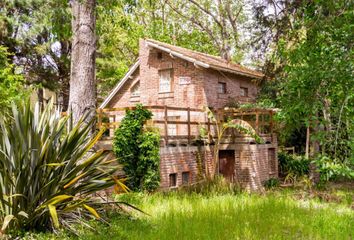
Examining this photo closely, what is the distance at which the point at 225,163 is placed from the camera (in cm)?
1966

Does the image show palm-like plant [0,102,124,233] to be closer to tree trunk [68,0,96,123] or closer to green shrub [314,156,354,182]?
tree trunk [68,0,96,123]

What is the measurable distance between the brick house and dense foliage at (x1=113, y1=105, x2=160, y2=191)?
693mm

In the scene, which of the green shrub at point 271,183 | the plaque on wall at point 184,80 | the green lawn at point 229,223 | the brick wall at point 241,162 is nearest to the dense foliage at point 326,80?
the green lawn at point 229,223

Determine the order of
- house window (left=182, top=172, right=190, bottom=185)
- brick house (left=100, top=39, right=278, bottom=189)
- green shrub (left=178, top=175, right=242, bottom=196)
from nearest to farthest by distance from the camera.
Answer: green shrub (left=178, top=175, right=242, bottom=196), brick house (left=100, top=39, right=278, bottom=189), house window (left=182, top=172, right=190, bottom=185)

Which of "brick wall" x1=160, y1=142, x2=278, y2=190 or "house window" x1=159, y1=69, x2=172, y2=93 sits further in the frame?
"house window" x1=159, y1=69, x2=172, y2=93

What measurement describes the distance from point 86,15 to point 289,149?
18.5m

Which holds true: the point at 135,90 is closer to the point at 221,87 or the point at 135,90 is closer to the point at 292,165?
the point at 221,87

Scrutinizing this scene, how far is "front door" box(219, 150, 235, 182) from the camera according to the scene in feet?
63.9

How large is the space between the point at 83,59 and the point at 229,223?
16.0ft

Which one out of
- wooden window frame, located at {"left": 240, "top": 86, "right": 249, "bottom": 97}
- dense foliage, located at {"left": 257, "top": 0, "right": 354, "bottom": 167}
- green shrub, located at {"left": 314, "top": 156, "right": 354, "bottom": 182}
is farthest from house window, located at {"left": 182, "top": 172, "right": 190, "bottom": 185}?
green shrub, located at {"left": 314, "top": 156, "right": 354, "bottom": 182}

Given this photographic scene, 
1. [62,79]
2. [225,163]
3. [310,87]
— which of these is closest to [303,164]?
[225,163]

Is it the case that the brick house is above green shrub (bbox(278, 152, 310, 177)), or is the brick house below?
above

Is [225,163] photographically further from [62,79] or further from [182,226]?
[62,79]

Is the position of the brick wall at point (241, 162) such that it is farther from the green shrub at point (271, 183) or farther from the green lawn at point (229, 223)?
the green lawn at point (229, 223)
